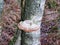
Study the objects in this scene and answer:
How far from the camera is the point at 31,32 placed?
1.40 m

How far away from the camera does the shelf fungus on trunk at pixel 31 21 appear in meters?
1.39

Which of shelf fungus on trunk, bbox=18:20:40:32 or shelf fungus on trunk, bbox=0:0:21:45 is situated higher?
shelf fungus on trunk, bbox=18:20:40:32

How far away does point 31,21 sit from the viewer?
1.41 m

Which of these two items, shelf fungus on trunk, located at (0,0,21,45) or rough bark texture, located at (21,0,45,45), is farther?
shelf fungus on trunk, located at (0,0,21,45)

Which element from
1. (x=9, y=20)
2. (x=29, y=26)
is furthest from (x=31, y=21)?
(x=9, y=20)

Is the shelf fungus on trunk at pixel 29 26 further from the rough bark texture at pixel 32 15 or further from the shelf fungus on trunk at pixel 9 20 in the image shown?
the shelf fungus on trunk at pixel 9 20

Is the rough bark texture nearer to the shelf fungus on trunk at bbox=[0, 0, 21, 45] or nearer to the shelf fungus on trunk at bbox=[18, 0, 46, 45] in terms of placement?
the shelf fungus on trunk at bbox=[18, 0, 46, 45]

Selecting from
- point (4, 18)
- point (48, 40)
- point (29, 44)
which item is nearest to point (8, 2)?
point (4, 18)

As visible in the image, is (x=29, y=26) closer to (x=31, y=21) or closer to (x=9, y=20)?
(x=31, y=21)

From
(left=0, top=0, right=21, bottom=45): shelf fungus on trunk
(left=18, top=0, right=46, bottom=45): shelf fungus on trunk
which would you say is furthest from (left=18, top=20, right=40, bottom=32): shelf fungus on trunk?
(left=0, top=0, right=21, bottom=45): shelf fungus on trunk

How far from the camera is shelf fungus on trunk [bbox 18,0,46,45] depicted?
1.39m

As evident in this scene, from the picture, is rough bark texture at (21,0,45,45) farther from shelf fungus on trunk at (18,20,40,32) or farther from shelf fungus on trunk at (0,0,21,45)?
shelf fungus on trunk at (0,0,21,45)

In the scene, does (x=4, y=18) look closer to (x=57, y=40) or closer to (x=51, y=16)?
(x=51, y=16)

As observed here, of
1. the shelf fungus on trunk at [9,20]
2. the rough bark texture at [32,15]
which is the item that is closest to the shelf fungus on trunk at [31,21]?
the rough bark texture at [32,15]
